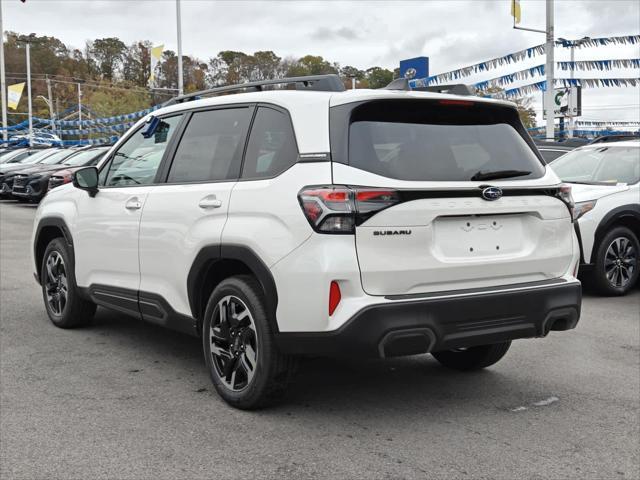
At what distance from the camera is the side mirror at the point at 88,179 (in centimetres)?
573

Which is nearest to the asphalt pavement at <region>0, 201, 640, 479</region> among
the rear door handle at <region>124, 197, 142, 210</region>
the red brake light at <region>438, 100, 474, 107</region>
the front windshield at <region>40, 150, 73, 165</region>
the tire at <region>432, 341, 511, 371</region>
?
the tire at <region>432, 341, 511, 371</region>

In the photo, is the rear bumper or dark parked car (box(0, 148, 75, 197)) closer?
the rear bumper

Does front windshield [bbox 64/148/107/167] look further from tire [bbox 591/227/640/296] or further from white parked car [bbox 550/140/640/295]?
tire [bbox 591/227/640/296]

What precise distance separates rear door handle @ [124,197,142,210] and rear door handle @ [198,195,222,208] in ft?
2.55

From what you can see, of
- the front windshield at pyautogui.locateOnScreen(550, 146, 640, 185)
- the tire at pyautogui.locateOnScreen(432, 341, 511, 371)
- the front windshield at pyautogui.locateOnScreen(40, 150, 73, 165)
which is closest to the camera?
the tire at pyautogui.locateOnScreen(432, 341, 511, 371)

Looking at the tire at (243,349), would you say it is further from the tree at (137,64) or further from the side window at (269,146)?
the tree at (137,64)

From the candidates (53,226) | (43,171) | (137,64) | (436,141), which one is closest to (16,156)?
(43,171)

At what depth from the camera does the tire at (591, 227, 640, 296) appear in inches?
324

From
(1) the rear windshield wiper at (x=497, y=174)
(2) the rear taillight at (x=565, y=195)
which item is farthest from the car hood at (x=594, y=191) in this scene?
(1) the rear windshield wiper at (x=497, y=174)

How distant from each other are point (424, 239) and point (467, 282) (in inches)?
14.2

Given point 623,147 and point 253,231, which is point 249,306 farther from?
point 623,147

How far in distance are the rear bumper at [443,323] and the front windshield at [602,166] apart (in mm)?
5009

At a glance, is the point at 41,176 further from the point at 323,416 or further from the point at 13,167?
the point at 323,416

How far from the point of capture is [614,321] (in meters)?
7.10
